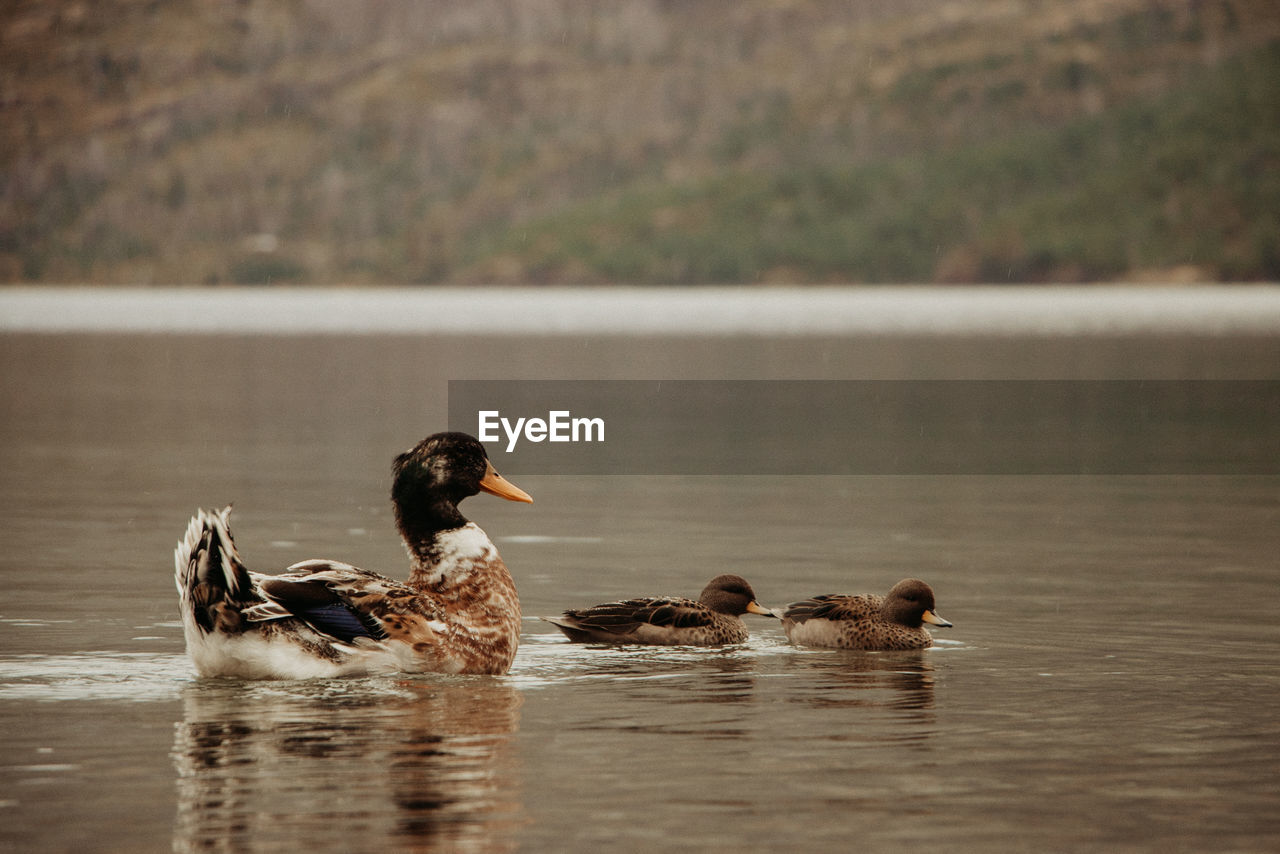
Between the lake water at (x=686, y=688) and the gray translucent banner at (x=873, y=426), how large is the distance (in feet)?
6.44

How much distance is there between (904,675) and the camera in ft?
49.7

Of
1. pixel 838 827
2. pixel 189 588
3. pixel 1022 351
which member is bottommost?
pixel 838 827

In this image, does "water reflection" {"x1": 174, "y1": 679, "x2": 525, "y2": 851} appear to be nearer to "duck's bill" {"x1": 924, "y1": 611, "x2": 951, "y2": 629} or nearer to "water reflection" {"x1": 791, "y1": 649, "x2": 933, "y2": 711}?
"water reflection" {"x1": 791, "y1": 649, "x2": 933, "y2": 711}

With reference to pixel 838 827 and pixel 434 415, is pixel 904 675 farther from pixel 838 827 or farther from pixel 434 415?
pixel 434 415

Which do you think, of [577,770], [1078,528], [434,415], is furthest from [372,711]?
[434,415]

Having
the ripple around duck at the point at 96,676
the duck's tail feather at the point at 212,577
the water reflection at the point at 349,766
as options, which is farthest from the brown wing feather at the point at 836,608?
the duck's tail feather at the point at 212,577

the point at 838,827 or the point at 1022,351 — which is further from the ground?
the point at 1022,351

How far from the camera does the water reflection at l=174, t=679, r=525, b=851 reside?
10.2 m

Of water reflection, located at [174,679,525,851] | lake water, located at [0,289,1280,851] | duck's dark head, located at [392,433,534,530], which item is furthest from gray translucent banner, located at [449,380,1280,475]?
water reflection, located at [174,679,525,851]

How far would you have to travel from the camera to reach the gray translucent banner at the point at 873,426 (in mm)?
34406

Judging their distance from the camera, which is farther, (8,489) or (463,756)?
(8,489)

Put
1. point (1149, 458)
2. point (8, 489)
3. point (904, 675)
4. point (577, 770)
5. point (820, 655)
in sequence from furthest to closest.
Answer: point (1149, 458) < point (8, 489) < point (820, 655) < point (904, 675) < point (577, 770)

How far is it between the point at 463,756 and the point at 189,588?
7.37ft
